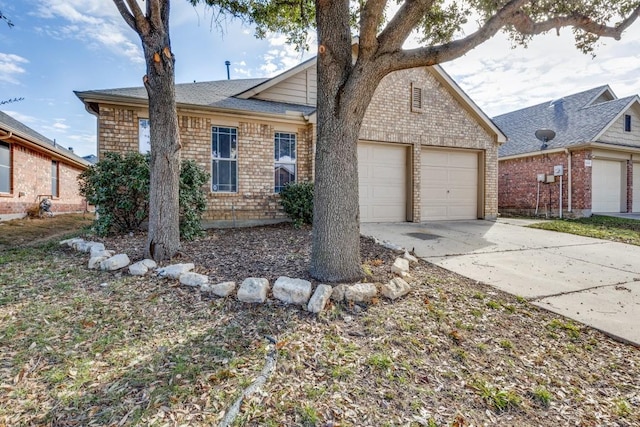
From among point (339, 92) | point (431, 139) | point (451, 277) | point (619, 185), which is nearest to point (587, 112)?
point (619, 185)

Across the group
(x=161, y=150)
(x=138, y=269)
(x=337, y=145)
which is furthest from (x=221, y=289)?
(x=161, y=150)

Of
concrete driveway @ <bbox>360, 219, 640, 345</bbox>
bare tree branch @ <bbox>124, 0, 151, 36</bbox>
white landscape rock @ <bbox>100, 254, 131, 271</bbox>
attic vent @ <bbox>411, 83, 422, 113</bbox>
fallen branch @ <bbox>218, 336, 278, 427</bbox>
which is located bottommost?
fallen branch @ <bbox>218, 336, 278, 427</bbox>

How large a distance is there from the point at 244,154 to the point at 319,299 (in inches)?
241

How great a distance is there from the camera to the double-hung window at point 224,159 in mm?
8320

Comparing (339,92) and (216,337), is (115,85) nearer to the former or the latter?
(339,92)

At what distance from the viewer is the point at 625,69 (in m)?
10.7

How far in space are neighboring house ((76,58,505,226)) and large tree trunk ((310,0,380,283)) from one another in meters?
4.78

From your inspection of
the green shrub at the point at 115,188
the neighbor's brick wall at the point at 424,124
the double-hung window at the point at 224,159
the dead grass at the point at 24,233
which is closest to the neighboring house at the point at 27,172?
the dead grass at the point at 24,233

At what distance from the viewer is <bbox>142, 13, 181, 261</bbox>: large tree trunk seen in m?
4.57

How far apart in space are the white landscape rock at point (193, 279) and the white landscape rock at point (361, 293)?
1660mm

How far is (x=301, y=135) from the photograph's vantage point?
29.9ft

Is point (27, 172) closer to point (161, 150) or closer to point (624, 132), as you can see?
point (161, 150)

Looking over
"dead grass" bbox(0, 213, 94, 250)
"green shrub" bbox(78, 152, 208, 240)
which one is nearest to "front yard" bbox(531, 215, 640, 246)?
"green shrub" bbox(78, 152, 208, 240)

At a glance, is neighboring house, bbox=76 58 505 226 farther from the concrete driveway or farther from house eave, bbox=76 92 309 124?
the concrete driveway
